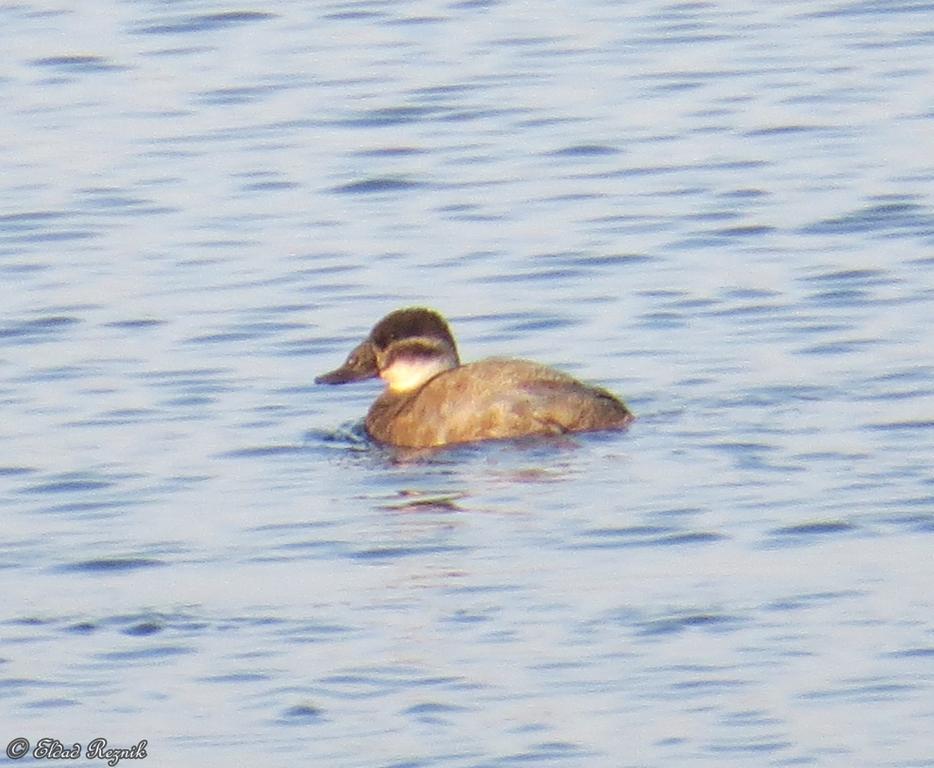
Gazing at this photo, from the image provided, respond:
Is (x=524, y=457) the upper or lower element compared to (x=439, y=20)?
lower

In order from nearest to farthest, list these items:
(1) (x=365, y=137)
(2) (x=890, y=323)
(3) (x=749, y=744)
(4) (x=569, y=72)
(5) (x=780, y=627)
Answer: (3) (x=749, y=744), (5) (x=780, y=627), (2) (x=890, y=323), (1) (x=365, y=137), (4) (x=569, y=72)

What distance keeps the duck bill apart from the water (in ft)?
0.59

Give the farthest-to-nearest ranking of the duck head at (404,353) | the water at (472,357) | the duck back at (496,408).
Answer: the duck head at (404,353) → the duck back at (496,408) → the water at (472,357)

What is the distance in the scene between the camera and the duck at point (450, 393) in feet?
36.8

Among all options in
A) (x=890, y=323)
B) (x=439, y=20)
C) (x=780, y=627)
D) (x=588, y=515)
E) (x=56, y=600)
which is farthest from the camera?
(x=439, y=20)

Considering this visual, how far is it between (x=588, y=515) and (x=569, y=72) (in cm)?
844

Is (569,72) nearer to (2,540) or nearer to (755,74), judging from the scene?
(755,74)

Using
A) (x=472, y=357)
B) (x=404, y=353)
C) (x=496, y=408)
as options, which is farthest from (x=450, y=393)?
(x=472, y=357)

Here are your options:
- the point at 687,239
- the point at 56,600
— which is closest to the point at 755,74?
the point at 687,239

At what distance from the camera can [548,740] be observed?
24.8 ft

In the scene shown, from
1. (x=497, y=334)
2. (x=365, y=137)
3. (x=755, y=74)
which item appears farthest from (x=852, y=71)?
(x=497, y=334)

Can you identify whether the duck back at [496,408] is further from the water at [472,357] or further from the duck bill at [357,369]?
the duck bill at [357,369]

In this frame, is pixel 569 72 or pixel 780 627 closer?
pixel 780 627

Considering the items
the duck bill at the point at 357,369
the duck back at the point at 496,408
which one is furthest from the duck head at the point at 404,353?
the duck back at the point at 496,408
